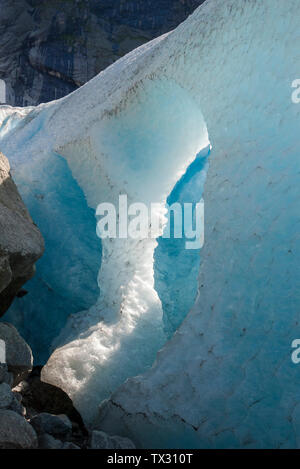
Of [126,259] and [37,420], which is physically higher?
[126,259]

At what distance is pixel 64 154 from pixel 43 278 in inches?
40.9

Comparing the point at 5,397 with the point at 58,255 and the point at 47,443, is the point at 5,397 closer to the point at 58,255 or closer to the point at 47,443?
the point at 47,443

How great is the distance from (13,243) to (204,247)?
98 centimetres

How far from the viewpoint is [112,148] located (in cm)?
324

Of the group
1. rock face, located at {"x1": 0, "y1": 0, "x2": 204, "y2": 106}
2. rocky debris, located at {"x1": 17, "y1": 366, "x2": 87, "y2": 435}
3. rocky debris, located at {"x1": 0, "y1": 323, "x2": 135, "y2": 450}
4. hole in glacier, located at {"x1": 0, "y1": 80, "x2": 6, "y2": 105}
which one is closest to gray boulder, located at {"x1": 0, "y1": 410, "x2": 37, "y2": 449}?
rocky debris, located at {"x1": 0, "y1": 323, "x2": 135, "y2": 450}

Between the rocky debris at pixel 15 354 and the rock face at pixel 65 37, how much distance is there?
11.3 m

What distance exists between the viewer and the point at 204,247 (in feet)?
7.05

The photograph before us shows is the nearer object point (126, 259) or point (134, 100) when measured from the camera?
point (134, 100)

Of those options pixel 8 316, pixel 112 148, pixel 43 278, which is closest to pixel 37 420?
pixel 8 316

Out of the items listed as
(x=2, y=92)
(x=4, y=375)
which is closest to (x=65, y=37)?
(x=2, y=92)

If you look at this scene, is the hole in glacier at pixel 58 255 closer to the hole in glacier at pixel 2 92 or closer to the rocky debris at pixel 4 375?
the rocky debris at pixel 4 375

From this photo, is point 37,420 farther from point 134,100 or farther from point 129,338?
point 134,100
